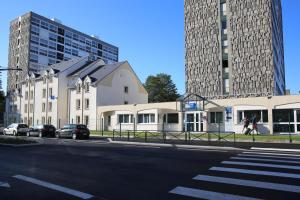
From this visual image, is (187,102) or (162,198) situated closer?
(162,198)

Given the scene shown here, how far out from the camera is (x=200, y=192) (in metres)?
6.43

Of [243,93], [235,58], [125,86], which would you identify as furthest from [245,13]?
[125,86]

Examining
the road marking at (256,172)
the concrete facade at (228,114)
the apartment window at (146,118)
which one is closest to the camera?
the road marking at (256,172)

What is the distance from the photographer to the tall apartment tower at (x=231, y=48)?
48031 mm

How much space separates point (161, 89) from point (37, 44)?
37084 mm

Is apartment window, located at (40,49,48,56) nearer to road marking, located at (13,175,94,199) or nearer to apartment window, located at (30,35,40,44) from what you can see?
apartment window, located at (30,35,40,44)

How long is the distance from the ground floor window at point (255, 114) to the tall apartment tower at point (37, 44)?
60098 millimetres

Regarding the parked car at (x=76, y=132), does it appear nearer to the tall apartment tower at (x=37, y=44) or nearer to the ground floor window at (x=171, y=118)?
the ground floor window at (x=171, y=118)

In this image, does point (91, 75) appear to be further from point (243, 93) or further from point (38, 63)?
point (38, 63)

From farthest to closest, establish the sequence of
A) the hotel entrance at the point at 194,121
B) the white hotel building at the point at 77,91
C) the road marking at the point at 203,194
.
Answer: the white hotel building at the point at 77,91, the hotel entrance at the point at 194,121, the road marking at the point at 203,194

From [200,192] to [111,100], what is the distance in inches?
1641

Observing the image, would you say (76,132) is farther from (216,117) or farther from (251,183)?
(251,183)

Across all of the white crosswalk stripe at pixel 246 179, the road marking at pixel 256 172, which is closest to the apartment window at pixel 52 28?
the white crosswalk stripe at pixel 246 179

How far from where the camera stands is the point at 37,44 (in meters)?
82.9
